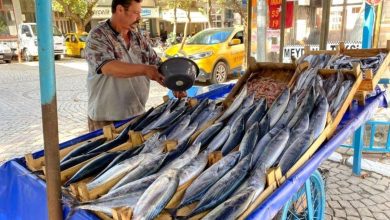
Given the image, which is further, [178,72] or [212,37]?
[212,37]

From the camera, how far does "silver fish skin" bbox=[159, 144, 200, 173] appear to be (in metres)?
1.77

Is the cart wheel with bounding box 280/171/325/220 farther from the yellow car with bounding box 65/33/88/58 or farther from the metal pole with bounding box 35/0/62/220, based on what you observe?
the yellow car with bounding box 65/33/88/58

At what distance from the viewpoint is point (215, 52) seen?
414 inches

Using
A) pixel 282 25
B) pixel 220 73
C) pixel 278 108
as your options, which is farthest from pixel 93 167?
pixel 220 73

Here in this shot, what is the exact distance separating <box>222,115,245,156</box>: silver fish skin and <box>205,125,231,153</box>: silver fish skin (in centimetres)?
3

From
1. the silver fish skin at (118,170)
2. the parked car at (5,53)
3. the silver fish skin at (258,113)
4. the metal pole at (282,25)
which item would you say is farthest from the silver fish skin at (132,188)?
the parked car at (5,53)

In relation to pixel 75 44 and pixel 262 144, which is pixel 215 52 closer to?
pixel 262 144

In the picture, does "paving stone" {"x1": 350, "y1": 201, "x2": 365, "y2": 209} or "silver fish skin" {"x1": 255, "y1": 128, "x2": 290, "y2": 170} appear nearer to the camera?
"silver fish skin" {"x1": 255, "y1": 128, "x2": 290, "y2": 170}

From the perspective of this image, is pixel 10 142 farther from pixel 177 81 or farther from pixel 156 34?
pixel 156 34

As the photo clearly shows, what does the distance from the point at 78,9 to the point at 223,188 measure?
2451 centimetres

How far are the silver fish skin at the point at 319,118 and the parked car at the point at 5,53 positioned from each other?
2040cm

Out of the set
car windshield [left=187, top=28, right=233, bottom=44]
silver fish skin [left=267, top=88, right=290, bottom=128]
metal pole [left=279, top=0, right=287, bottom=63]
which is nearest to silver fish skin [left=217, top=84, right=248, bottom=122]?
silver fish skin [left=267, top=88, right=290, bottom=128]

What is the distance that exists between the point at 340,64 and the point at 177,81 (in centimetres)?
190

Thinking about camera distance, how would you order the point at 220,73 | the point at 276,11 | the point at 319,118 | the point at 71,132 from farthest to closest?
1. the point at 220,73
2. the point at 276,11
3. the point at 71,132
4. the point at 319,118
